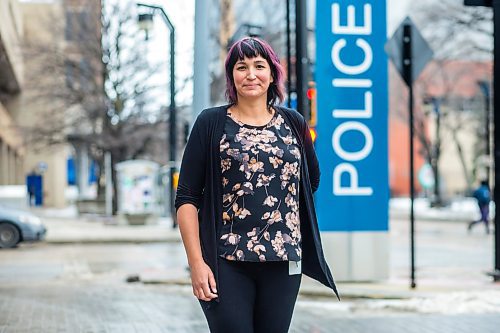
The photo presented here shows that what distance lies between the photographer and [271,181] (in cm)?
346

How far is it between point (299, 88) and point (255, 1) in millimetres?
26276

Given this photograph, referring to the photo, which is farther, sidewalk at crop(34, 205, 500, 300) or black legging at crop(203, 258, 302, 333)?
sidewalk at crop(34, 205, 500, 300)

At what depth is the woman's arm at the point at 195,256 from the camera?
339 centimetres

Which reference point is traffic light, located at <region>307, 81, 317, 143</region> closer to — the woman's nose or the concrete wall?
the woman's nose

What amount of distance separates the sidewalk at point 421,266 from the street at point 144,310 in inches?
5.9

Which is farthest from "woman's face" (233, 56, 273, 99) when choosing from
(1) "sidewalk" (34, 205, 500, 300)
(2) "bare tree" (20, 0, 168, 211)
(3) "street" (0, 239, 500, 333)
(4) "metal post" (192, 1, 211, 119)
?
(2) "bare tree" (20, 0, 168, 211)

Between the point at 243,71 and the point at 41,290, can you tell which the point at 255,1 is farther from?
the point at 243,71

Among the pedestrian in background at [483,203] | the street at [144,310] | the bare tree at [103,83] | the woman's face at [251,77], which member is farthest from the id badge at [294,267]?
the bare tree at [103,83]

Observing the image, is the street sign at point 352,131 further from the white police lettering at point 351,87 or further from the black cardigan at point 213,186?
the black cardigan at point 213,186

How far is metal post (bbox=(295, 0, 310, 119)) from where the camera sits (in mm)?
10906

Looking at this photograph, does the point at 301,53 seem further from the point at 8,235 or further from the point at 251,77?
the point at 8,235

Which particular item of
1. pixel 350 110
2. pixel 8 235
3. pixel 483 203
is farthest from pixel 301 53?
pixel 483 203

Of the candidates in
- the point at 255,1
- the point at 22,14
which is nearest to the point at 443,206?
the point at 255,1

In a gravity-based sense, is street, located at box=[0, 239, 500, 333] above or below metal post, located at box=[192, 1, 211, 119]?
below
